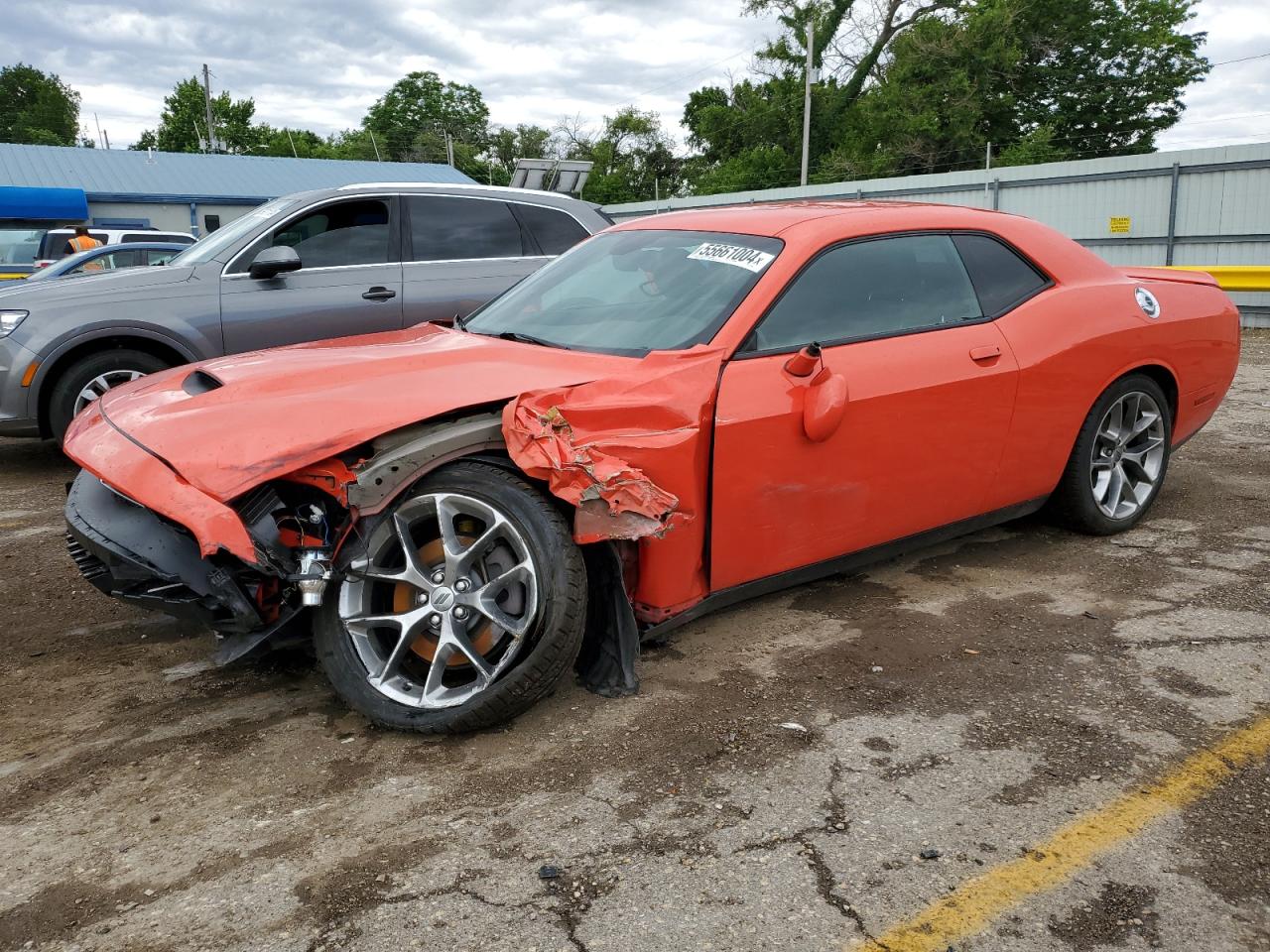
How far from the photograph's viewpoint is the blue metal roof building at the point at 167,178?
32938 mm

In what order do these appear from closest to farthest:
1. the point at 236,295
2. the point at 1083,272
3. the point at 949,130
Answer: the point at 1083,272 < the point at 236,295 < the point at 949,130

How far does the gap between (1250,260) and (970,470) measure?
13877 millimetres

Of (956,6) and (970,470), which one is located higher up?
(956,6)

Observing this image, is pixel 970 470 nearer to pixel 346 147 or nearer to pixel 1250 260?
pixel 1250 260

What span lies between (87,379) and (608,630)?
4658 millimetres

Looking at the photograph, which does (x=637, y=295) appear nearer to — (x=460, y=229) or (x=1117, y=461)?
(x=1117, y=461)

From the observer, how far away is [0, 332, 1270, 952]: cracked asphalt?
215cm

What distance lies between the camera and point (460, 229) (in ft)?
23.4

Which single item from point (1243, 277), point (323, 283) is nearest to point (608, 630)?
point (323, 283)

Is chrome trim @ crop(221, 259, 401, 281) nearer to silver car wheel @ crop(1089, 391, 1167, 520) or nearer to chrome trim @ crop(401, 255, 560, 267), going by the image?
chrome trim @ crop(401, 255, 560, 267)

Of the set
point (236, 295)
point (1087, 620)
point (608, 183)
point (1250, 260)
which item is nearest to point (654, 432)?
point (1087, 620)

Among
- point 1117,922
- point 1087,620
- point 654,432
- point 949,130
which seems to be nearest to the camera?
point 1117,922

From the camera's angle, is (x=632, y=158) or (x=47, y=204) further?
(x=632, y=158)

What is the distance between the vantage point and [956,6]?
43.6 meters
